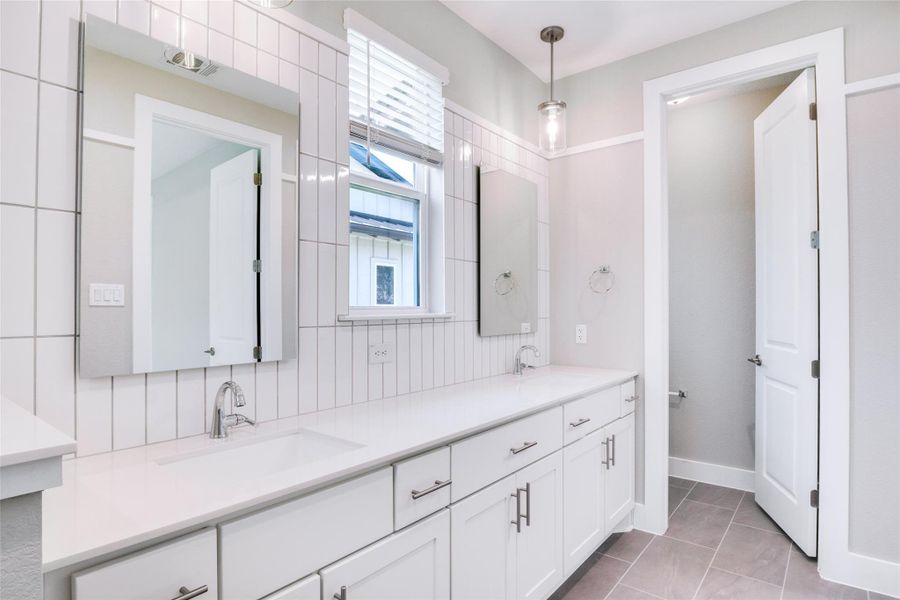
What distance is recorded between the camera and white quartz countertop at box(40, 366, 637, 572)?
775mm

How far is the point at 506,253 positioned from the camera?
8.50ft

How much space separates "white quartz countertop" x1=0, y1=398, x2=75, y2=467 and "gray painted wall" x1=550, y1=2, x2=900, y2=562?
257 centimetres

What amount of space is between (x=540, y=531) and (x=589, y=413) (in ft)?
1.88

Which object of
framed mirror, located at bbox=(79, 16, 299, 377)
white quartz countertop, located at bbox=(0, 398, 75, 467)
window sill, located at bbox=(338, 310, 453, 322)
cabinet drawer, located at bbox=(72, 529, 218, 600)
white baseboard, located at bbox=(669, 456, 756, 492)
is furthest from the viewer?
white baseboard, located at bbox=(669, 456, 756, 492)

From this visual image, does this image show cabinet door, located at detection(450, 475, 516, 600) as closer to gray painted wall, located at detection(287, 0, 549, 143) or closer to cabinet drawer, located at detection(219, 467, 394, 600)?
cabinet drawer, located at detection(219, 467, 394, 600)

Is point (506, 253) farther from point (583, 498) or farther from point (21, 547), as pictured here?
point (21, 547)

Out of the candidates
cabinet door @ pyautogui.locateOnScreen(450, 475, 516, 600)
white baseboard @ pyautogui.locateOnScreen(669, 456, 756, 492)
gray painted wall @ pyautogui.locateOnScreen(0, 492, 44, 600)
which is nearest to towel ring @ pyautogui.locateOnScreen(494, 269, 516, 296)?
cabinet door @ pyautogui.locateOnScreen(450, 475, 516, 600)

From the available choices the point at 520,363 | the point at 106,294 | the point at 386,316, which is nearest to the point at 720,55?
the point at 520,363

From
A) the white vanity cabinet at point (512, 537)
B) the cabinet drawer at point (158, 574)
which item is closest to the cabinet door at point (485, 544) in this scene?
the white vanity cabinet at point (512, 537)

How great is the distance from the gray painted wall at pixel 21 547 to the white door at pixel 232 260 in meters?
0.83

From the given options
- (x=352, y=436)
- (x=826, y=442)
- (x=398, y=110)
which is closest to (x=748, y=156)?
(x=826, y=442)

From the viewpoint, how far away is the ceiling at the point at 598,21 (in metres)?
2.30

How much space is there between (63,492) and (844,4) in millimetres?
3266

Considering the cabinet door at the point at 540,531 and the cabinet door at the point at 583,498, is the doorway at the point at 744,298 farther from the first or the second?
the cabinet door at the point at 540,531
